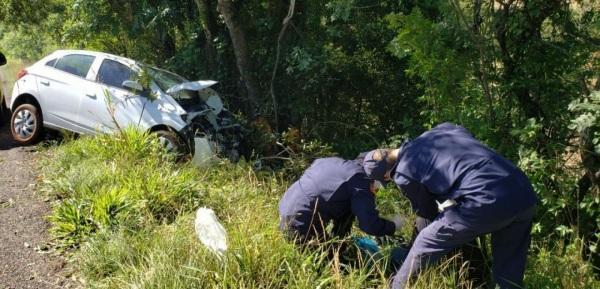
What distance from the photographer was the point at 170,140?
23.9 feet

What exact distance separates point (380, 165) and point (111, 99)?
5.07m

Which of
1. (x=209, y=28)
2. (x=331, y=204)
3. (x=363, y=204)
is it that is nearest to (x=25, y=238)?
(x=331, y=204)

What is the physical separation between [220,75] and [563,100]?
646 centimetres

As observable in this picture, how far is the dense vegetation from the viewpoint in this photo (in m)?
4.82

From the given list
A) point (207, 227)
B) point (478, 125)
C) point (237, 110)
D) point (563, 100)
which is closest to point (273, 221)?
point (207, 227)

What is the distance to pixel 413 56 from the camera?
18.9 feet

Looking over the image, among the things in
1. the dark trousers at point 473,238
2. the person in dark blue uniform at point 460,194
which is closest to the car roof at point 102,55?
the person in dark blue uniform at point 460,194

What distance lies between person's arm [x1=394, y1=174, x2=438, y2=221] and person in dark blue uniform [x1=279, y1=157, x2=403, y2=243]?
0.26m

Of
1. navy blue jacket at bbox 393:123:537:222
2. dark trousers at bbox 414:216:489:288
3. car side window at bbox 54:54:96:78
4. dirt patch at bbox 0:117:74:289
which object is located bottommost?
dark trousers at bbox 414:216:489:288

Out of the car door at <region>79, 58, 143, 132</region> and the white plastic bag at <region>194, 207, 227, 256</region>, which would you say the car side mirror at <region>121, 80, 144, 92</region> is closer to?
the car door at <region>79, 58, 143, 132</region>

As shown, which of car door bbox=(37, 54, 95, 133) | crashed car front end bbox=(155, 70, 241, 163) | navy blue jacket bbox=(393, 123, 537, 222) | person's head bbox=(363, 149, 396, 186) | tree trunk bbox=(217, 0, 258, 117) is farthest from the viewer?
tree trunk bbox=(217, 0, 258, 117)

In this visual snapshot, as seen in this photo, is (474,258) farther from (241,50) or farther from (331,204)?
(241,50)

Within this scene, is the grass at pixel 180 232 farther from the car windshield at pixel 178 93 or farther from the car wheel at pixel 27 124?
the car wheel at pixel 27 124

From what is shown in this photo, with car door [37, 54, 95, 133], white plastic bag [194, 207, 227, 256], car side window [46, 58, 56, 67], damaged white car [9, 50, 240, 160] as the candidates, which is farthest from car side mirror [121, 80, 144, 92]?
white plastic bag [194, 207, 227, 256]
